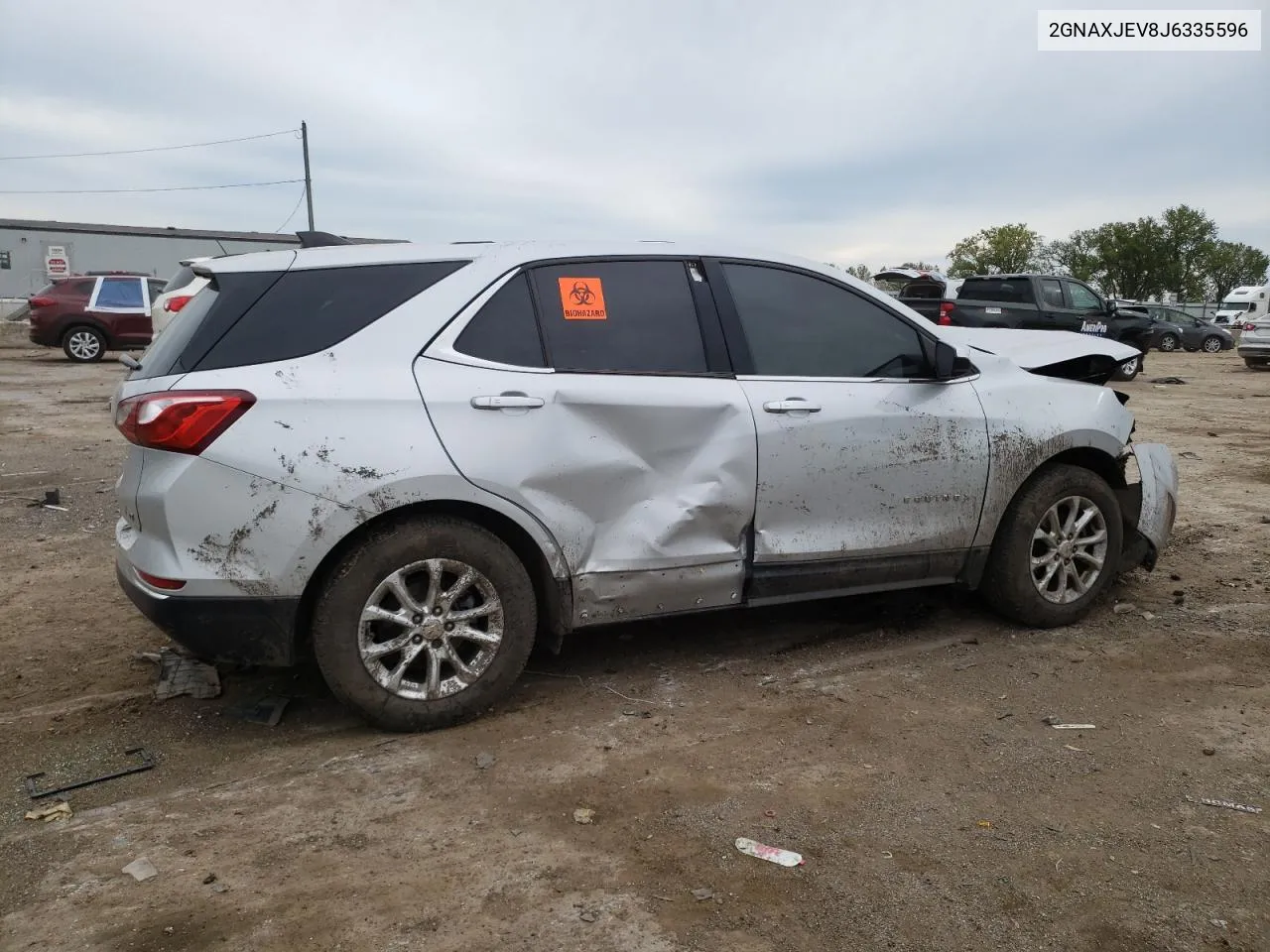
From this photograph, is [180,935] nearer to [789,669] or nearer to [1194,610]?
[789,669]

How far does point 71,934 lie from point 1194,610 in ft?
16.1

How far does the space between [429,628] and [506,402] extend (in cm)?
84

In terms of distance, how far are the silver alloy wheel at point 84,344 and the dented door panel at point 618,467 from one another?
18.1 m

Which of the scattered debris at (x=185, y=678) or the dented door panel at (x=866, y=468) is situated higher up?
the dented door panel at (x=866, y=468)

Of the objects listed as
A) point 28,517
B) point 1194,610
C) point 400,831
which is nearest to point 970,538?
point 1194,610

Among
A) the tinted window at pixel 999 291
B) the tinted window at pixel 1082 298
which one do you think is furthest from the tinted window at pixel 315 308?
the tinted window at pixel 1082 298

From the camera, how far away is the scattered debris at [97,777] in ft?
10.4

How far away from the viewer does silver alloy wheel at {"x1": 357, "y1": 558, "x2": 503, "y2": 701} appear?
3.40 m

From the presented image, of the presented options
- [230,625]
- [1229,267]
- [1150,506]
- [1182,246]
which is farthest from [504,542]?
[1229,267]

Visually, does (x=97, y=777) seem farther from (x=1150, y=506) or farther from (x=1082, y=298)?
(x=1082, y=298)

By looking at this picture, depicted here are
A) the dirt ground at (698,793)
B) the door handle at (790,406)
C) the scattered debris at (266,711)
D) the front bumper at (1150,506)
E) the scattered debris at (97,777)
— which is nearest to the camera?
the dirt ground at (698,793)

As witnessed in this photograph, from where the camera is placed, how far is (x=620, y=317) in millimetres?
3848

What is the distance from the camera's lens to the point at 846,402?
13.3 feet

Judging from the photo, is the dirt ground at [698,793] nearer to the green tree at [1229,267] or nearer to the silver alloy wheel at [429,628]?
the silver alloy wheel at [429,628]
